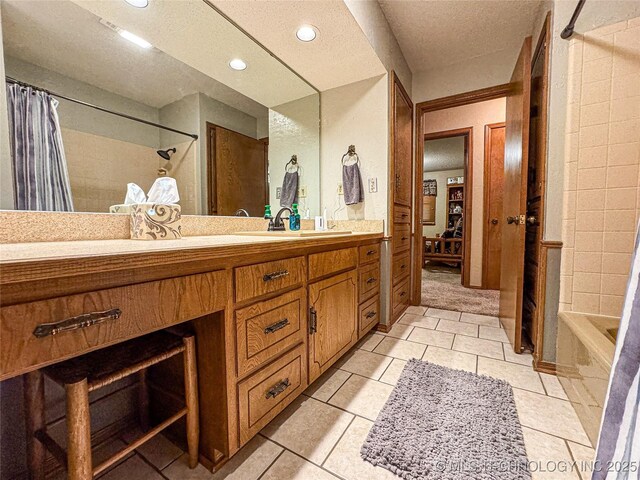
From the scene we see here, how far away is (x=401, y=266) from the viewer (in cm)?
251

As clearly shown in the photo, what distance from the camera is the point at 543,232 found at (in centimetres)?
157

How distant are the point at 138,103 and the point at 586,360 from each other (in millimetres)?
2274

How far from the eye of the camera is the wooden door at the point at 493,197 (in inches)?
130

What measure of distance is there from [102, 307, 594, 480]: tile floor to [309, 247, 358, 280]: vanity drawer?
623 millimetres

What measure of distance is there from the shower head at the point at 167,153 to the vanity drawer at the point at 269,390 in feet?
3.46

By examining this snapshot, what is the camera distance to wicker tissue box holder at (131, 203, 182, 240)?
1026mm

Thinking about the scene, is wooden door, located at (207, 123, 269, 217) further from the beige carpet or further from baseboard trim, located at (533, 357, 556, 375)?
the beige carpet

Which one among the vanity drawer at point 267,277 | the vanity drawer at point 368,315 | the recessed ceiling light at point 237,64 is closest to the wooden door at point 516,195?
the vanity drawer at point 368,315

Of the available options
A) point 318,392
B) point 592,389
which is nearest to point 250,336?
point 318,392

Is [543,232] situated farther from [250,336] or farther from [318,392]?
[250,336]

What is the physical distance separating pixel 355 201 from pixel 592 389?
162 cm

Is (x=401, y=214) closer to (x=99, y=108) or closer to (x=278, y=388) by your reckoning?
(x=278, y=388)

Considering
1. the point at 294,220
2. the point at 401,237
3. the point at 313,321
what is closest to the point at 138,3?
the point at 294,220

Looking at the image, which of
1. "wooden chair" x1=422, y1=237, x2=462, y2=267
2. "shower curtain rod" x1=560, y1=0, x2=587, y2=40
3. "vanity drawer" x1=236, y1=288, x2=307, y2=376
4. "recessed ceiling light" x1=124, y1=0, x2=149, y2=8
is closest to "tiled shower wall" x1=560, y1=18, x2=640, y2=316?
"shower curtain rod" x1=560, y1=0, x2=587, y2=40
